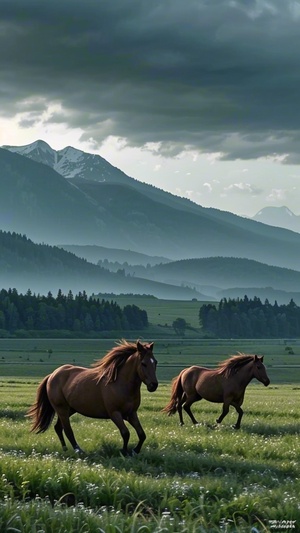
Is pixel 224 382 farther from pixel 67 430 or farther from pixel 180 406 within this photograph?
pixel 67 430

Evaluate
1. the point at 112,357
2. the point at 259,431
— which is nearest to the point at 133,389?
the point at 112,357

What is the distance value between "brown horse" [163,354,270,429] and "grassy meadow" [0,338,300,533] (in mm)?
831

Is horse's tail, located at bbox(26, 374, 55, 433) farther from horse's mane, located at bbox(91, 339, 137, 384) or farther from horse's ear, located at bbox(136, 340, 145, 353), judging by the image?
horse's ear, located at bbox(136, 340, 145, 353)

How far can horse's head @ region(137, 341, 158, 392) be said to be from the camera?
19.0 metres

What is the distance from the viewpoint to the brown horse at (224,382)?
26.5 meters

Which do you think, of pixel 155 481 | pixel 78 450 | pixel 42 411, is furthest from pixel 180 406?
pixel 155 481

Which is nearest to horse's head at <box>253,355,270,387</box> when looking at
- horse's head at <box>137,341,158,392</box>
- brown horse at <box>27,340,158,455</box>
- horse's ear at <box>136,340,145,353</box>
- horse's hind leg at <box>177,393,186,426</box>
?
horse's hind leg at <box>177,393,186,426</box>

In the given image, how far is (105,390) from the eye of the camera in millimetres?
20016

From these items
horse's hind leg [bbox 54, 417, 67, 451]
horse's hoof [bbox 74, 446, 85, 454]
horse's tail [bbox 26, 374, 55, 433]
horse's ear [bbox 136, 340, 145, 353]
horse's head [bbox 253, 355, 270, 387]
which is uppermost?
horse's ear [bbox 136, 340, 145, 353]

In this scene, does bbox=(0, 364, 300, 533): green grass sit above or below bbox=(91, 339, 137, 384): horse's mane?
below

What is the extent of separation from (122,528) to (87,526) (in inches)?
25.8

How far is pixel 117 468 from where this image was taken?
54.9ft

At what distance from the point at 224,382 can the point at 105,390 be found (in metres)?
7.72

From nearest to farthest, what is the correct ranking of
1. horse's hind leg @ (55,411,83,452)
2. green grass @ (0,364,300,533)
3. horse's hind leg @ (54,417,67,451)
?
green grass @ (0,364,300,533) → horse's hind leg @ (55,411,83,452) → horse's hind leg @ (54,417,67,451)
